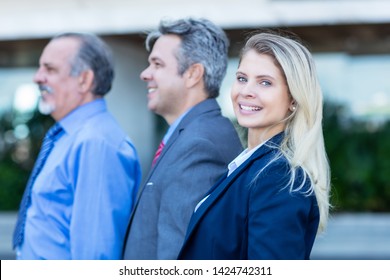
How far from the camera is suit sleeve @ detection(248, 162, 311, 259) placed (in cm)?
223

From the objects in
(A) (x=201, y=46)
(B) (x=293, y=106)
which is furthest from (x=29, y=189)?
(B) (x=293, y=106)

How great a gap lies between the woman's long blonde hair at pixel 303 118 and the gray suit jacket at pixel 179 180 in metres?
0.58

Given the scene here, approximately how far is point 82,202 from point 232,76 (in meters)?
8.33

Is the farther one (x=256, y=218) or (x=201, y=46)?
(x=201, y=46)

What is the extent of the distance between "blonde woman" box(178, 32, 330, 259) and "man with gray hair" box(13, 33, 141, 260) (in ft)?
3.01

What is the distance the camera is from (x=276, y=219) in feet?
7.32

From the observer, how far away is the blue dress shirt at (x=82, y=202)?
334 cm

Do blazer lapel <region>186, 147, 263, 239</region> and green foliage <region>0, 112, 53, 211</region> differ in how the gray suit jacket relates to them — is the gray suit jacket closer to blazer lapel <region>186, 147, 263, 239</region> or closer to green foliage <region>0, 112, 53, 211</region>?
blazer lapel <region>186, 147, 263, 239</region>

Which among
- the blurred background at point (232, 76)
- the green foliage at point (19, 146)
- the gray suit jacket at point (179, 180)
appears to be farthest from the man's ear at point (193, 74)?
the green foliage at point (19, 146)

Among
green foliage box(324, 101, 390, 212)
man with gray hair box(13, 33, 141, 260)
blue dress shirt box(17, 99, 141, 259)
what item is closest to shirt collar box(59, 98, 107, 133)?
man with gray hair box(13, 33, 141, 260)

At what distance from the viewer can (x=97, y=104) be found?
12.4ft

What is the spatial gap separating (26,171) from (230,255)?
30.0 feet

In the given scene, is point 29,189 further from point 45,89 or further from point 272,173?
point 272,173

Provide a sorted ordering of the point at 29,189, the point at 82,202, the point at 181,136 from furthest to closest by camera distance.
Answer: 1. the point at 29,189
2. the point at 82,202
3. the point at 181,136
